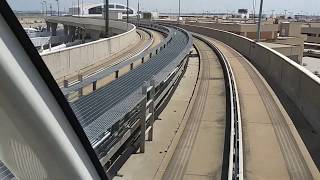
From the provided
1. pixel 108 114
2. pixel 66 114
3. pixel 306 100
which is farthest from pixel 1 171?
pixel 306 100

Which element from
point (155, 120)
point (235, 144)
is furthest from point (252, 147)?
point (155, 120)


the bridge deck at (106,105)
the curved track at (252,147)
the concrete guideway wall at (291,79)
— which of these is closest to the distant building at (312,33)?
the concrete guideway wall at (291,79)

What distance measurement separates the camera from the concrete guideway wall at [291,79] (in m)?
11.6

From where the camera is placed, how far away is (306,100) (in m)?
12.6

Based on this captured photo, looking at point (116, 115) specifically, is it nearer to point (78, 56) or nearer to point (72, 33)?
point (78, 56)

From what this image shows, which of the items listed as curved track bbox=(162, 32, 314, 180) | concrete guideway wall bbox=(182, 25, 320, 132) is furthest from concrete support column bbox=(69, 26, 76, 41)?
curved track bbox=(162, 32, 314, 180)

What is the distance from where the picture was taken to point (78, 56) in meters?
21.8

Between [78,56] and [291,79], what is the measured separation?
11.1 metres

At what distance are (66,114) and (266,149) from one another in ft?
25.6

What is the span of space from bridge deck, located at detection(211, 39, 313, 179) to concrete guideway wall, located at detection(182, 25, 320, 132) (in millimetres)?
610

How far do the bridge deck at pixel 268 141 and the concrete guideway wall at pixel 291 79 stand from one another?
0.61 meters

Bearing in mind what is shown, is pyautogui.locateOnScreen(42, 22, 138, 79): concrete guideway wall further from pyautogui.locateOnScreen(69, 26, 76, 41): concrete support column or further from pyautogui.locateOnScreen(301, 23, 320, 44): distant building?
pyautogui.locateOnScreen(301, 23, 320, 44): distant building

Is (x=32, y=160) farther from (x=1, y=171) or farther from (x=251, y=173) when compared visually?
(x=251, y=173)

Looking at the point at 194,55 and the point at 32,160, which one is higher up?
the point at 32,160
